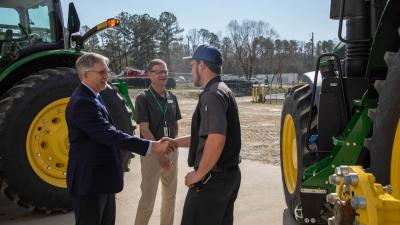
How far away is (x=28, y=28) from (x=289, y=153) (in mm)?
3715

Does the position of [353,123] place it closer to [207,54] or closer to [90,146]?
[207,54]

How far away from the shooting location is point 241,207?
223 inches

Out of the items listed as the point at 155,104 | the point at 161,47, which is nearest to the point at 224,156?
the point at 155,104

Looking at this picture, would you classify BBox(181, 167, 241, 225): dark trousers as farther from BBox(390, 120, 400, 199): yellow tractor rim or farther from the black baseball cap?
BBox(390, 120, 400, 199): yellow tractor rim

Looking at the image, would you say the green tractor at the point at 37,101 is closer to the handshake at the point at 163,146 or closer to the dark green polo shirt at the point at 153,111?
the dark green polo shirt at the point at 153,111

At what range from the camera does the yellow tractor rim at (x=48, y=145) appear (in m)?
5.39

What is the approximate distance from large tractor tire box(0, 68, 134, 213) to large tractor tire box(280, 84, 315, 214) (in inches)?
100

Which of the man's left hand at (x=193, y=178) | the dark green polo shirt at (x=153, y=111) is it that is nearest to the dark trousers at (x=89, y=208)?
the man's left hand at (x=193, y=178)

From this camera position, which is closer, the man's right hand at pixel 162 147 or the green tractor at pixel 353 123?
the green tractor at pixel 353 123

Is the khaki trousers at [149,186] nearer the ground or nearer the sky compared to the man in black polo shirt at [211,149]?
nearer the ground

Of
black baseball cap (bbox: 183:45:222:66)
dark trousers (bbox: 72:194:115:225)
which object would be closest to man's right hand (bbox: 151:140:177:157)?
dark trousers (bbox: 72:194:115:225)

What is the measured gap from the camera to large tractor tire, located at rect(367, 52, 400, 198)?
2.94 metres

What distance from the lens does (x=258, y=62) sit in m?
72.8

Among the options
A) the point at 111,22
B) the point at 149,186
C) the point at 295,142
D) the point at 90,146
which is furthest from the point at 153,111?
the point at 111,22
